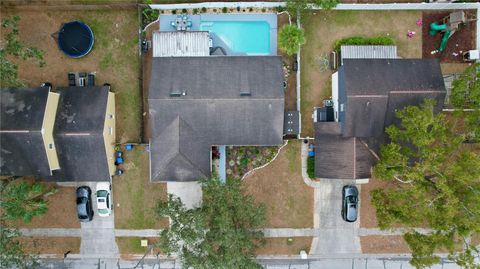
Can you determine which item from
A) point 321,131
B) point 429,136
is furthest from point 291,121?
point 429,136

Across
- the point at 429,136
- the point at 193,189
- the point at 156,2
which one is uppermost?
the point at 156,2

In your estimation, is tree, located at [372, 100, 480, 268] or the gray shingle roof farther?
the gray shingle roof

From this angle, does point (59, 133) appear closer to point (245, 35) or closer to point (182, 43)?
point (182, 43)

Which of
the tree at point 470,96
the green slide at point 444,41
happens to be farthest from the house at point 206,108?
the green slide at point 444,41

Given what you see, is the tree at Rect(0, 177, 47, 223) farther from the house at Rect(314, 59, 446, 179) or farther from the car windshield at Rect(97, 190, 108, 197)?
the house at Rect(314, 59, 446, 179)

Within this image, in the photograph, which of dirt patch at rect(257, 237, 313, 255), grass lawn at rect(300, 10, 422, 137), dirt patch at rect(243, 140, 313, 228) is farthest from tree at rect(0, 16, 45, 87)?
dirt patch at rect(257, 237, 313, 255)

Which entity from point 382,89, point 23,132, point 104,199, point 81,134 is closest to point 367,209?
point 382,89

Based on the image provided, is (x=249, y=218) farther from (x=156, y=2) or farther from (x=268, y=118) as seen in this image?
(x=156, y=2)
